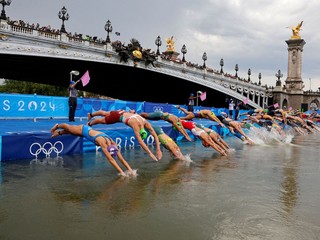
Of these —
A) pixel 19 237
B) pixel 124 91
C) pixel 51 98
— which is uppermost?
pixel 124 91

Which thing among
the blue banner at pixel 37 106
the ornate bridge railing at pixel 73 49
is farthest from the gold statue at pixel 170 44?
the blue banner at pixel 37 106

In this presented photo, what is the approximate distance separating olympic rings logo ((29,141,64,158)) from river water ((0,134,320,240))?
713 millimetres

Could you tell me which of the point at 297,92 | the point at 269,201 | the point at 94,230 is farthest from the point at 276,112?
the point at 297,92

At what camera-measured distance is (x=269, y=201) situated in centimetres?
700

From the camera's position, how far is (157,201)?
6.73 metres

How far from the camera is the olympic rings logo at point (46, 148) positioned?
36.6 feet

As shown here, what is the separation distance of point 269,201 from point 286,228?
1626 millimetres

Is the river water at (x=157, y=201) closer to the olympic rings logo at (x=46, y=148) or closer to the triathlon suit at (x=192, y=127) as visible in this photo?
the olympic rings logo at (x=46, y=148)

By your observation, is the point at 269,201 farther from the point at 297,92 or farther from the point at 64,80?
the point at 297,92

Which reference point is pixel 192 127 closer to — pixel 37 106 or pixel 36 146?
pixel 36 146

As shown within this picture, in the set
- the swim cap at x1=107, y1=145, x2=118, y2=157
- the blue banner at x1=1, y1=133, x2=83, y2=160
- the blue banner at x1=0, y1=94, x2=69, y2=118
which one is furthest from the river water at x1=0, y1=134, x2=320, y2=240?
the blue banner at x1=0, y1=94, x2=69, y2=118

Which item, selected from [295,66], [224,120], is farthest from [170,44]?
[224,120]

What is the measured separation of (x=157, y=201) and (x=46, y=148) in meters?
6.23

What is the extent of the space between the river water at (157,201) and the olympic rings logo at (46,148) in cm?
71
